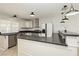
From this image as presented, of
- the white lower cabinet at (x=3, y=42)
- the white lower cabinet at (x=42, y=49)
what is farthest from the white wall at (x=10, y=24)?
the white lower cabinet at (x=42, y=49)

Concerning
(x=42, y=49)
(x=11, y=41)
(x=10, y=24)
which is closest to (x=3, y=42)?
(x=11, y=41)

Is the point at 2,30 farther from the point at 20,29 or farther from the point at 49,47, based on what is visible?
the point at 49,47

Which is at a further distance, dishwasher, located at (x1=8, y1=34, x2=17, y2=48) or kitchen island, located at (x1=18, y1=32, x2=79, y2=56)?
dishwasher, located at (x1=8, y1=34, x2=17, y2=48)

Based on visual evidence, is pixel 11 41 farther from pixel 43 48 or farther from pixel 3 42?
pixel 43 48

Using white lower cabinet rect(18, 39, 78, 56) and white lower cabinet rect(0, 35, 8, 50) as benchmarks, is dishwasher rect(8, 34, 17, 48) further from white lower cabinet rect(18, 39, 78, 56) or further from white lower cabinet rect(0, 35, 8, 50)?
white lower cabinet rect(18, 39, 78, 56)

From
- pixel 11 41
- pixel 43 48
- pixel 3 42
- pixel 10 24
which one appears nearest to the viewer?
pixel 43 48

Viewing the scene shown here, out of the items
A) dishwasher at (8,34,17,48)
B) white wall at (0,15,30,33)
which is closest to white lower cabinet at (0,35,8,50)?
dishwasher at (8,34,17,48)

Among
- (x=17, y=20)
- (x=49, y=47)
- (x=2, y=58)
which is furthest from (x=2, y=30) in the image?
(x=2, y=58)

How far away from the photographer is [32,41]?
268 cm

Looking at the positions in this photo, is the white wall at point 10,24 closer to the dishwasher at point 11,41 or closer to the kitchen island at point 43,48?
the dishwasher at point 11,41

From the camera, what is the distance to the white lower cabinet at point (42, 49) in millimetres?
1877

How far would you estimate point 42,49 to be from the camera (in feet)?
8.01

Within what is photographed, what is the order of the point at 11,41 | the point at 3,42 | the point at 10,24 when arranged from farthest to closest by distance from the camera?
the point at 10,24 → the point at 11,41 → the point at 3,42

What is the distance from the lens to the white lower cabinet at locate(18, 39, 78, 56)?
1.88 metres
